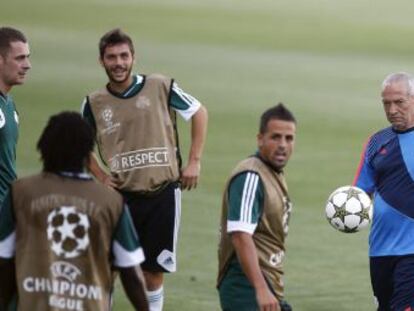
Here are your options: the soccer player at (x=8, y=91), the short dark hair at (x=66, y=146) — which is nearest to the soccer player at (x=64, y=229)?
the short dark hair at (x=66, y=146)

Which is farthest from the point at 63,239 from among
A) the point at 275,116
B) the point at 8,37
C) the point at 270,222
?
the point at 8,37

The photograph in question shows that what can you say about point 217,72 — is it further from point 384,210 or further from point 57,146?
point 57,146

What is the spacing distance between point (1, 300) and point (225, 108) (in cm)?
1772

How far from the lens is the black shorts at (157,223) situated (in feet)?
35.4

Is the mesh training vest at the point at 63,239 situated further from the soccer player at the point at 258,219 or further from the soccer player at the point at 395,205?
the soccer player at the point at 395,205

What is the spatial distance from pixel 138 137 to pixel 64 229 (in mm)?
3738

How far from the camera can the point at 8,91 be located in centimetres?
1007

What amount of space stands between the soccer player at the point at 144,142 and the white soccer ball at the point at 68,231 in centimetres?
354

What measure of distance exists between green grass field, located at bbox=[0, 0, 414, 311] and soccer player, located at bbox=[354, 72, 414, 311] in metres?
2.57

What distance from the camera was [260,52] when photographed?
3092 centimetres

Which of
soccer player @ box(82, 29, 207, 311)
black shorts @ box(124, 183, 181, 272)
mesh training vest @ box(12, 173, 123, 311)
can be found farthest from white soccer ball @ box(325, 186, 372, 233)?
mesh training vest @ box(12, 173, 123, 311)

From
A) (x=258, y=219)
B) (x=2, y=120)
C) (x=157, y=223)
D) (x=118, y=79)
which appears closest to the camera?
(x=258, y=219)

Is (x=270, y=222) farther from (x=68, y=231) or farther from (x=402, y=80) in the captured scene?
(x=402, y=80)

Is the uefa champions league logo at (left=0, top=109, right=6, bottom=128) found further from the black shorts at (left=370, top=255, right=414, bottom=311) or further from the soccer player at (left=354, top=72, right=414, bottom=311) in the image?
the black shorts at (left=370, top=255, right=414, bottom=311)
